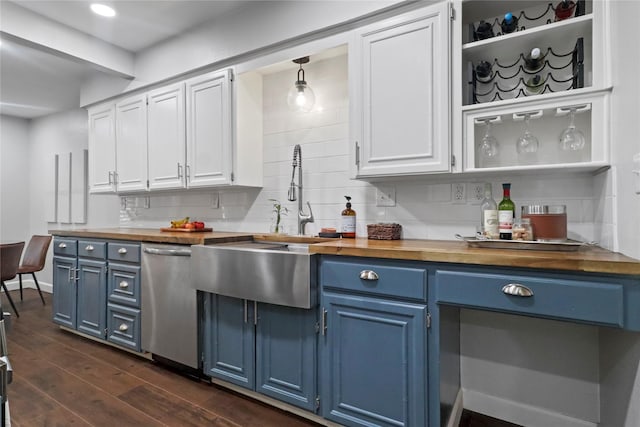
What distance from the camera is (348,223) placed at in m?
2.26

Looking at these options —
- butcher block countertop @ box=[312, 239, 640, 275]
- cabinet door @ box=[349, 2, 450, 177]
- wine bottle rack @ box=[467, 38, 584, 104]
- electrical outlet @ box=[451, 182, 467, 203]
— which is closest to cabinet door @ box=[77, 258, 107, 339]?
butcher block countertop @ box=[312, 239, 640, 275]

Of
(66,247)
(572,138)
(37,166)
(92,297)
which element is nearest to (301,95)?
(572,138)

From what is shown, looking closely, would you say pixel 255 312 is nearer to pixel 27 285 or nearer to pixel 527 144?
pixel 527 144

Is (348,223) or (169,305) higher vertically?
(348,223)

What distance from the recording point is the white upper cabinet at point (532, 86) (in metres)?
1.50

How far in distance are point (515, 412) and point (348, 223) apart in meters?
1.39

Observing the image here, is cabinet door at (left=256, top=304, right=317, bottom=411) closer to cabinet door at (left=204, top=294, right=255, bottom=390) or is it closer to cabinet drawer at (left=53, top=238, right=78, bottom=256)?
cabinet door at (left=204, top=294, right=255, bottom=390)

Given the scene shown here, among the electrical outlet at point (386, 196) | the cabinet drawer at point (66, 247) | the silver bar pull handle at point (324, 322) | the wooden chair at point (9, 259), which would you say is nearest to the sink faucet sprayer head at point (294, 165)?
the electrical outlet at point (386, 196)

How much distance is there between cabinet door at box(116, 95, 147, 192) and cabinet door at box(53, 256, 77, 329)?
823 mm

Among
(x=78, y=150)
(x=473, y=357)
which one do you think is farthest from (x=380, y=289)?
(x=78, y=150)

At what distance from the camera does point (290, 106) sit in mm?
2568

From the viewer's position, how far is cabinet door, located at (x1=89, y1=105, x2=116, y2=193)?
3.46 metres

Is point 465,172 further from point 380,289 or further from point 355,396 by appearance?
point 355,396

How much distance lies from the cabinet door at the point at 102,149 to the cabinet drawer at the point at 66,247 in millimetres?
636
